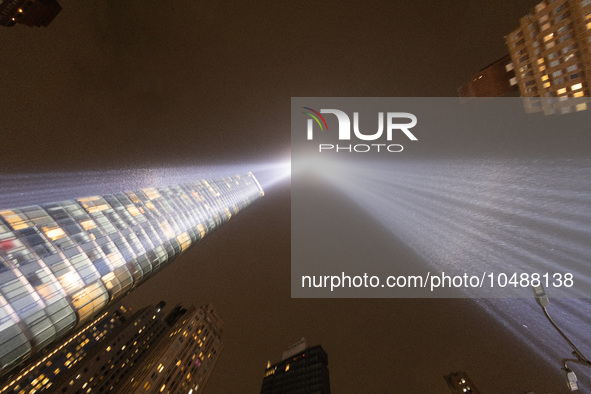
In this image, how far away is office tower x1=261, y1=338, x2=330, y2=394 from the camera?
92.2 meters

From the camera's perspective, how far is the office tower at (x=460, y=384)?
68.4 m

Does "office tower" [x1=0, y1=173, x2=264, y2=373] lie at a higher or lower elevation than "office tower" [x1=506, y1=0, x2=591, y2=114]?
lower

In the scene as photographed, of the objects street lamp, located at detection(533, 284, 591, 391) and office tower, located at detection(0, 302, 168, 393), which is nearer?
A: street lamp, located at detection(533, 284, 591, 391)

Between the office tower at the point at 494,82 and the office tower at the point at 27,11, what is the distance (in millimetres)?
60474

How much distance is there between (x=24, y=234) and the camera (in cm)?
2750

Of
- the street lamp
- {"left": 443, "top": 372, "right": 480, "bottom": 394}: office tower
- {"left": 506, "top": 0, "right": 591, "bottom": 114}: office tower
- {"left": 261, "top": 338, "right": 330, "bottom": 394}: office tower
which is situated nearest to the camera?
the street lamp

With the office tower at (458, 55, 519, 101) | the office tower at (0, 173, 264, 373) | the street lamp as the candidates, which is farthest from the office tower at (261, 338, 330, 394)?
the street lamp

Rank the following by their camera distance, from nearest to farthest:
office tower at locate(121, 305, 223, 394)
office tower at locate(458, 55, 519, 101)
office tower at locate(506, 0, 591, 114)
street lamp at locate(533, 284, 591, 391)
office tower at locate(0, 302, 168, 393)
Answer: street lamp at locate(533, 284, 591, 391) < office tower at locate(506, 0, 591, 114) < office tower at locate(458, 55, 519, 101) < office tower at locate(121, 305, 223, 394) < office tower at locate(0, 302, 168, 393)

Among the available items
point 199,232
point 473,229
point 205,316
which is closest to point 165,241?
point 199,232

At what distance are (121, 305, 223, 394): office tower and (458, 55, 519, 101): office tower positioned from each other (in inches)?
3180

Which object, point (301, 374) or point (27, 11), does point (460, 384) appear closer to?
point (301, 374)

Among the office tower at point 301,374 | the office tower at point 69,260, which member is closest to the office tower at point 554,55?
the office tower at point 69,260

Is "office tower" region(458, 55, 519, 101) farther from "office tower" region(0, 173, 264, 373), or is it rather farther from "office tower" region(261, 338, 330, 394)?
"office tower" region(261, 338, 330, 394)
